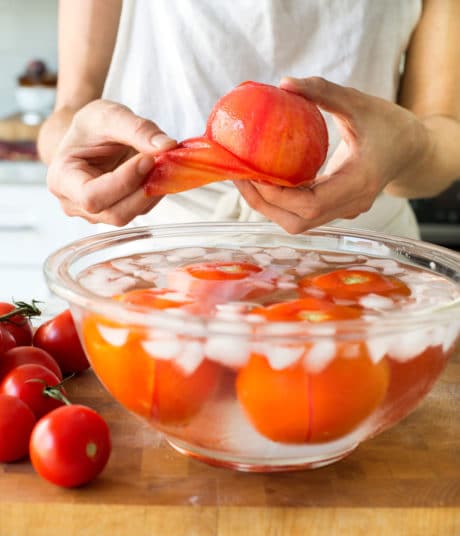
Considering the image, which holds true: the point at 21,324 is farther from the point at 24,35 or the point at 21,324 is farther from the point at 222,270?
the point at 24,35

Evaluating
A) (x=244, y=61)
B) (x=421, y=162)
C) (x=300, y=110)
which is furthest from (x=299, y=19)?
(x=300, y=110)

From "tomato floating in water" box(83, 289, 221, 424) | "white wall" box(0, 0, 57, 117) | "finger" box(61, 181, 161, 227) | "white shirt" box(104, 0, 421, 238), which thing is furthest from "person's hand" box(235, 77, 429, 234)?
"white wall" box(0, 0, 57, 117)

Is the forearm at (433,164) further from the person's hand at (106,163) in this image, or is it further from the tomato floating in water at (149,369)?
the tomato floating in water at (149,369)

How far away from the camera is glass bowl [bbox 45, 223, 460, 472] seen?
1.82ft

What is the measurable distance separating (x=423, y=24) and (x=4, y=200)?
137 cm

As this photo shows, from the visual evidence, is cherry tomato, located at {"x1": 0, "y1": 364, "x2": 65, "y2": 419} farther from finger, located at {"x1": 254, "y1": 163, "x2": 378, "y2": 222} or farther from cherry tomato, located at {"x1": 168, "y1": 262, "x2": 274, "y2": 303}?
finger, located at {"x1": 254, "y1": 163, "x2": 378, "y2": 222}

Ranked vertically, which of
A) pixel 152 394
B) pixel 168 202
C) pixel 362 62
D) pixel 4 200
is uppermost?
pixel 362 62

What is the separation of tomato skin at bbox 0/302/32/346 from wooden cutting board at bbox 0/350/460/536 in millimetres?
219

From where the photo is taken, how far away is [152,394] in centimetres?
59

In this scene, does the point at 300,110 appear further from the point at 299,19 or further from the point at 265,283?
the point at 299,19

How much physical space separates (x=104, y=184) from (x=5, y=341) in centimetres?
19

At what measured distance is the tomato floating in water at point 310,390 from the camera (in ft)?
1.83

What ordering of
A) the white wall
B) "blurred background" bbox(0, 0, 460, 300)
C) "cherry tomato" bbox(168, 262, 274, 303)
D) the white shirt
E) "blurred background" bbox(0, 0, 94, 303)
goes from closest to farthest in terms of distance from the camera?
"cherry tomato" bbox(168, 262, 274, 303) → the white shirt → "blurred background" bbox(0, 0, 460, 300) → "blurred background" bbox(0, 0, 94, 303) → the white wall

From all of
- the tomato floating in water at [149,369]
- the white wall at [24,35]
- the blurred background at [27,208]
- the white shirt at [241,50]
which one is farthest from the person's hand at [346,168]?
the white wall at [24,35]
